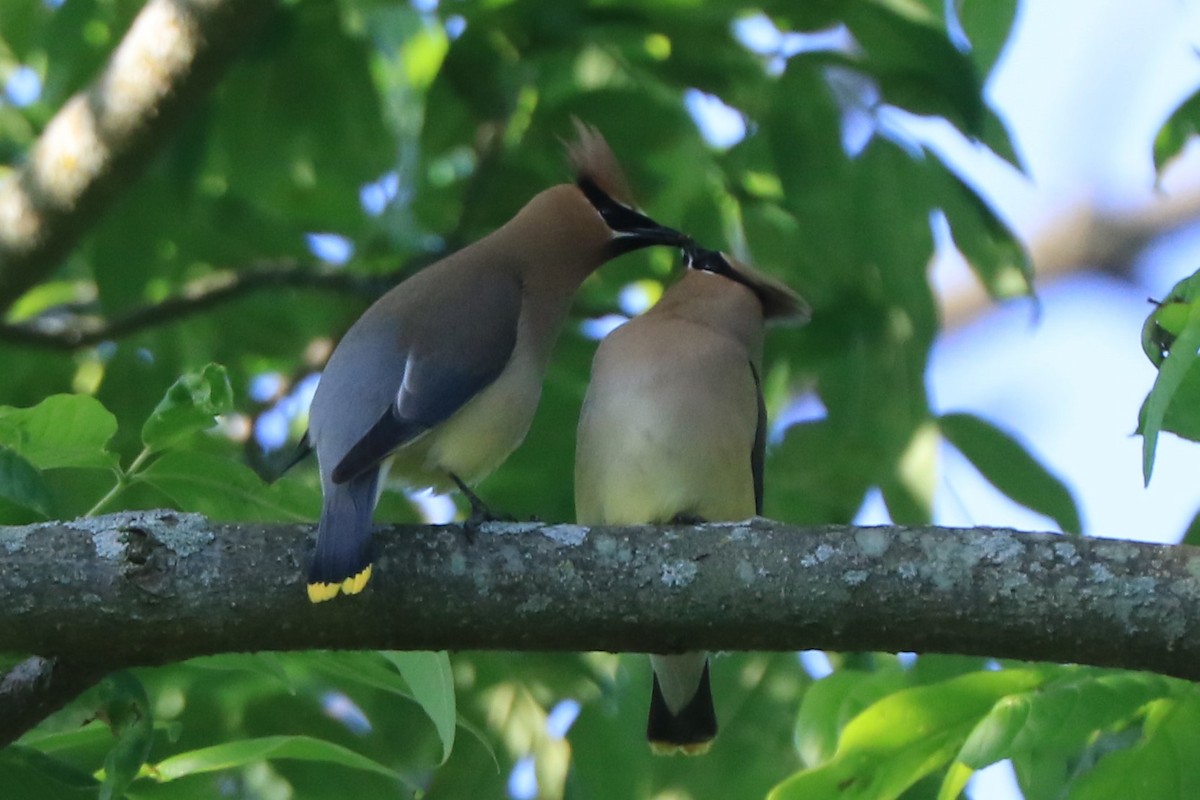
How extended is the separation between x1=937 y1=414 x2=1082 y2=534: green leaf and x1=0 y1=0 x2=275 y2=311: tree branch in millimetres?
1828

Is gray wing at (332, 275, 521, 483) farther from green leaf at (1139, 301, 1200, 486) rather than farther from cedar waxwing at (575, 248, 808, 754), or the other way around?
green leaf at (1139, 301, 1200, 486)

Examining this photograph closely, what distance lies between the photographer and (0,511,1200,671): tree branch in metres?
2.30

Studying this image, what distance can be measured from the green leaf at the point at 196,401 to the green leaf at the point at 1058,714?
1135 millimetres

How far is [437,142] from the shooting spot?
4.44 meters

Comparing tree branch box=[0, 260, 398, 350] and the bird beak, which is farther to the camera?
tree branch box=[0, 260, 398, 350]

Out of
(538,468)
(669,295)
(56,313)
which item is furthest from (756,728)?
(56,313)

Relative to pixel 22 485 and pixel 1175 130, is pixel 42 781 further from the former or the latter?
pixel 1175 130

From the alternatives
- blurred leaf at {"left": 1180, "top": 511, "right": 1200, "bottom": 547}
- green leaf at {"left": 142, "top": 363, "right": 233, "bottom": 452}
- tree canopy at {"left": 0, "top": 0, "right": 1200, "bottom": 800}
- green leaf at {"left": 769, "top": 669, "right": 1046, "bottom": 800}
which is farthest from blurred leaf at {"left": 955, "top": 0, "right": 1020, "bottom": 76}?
green leaf at {"left": 142, "top": 363, "right": 233, "bottom": 452}

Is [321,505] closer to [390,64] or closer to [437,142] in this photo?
[390,64]

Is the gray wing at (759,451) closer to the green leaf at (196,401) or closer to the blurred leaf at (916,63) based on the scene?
the blurred leaf at (916,63)

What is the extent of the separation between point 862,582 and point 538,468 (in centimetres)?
169

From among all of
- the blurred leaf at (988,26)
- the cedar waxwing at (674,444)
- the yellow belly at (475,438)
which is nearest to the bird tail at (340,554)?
the yellow belly at (475,438)

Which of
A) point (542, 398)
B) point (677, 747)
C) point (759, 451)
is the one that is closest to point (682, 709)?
point (677, 747)

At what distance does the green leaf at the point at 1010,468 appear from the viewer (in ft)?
11.6
